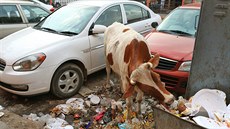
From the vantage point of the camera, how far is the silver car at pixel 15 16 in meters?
6.36

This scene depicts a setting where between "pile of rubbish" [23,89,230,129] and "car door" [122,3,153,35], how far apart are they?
7.25 ft

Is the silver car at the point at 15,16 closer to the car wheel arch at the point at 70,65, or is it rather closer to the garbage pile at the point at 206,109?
the car wheel arch at the point at 70,65

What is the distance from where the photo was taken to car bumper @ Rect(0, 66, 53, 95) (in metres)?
3.98

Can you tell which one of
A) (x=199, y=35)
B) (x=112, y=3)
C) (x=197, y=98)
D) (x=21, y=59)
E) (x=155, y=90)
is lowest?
(x=197, y=98)

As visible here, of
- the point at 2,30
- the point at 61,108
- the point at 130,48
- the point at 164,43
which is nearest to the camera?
the point at 130,48

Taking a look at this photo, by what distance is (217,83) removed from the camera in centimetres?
354

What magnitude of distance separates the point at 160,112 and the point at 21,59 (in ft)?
8.62

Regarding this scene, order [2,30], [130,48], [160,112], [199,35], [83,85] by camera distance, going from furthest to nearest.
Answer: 1. [2,30]
2. [83,85]
3. [130,48]
4. [199,35]
5. [160,112]

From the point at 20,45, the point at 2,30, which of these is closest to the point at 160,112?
the point at 20,45

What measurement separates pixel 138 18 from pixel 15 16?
11.6 feet

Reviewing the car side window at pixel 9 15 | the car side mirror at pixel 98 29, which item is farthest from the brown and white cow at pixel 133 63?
the car side window at pixel 9 15

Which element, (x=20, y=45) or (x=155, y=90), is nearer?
(x=155, y=90)

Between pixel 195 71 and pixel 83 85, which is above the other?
pixel 195 71

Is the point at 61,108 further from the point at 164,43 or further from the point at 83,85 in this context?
the point at 164,43
